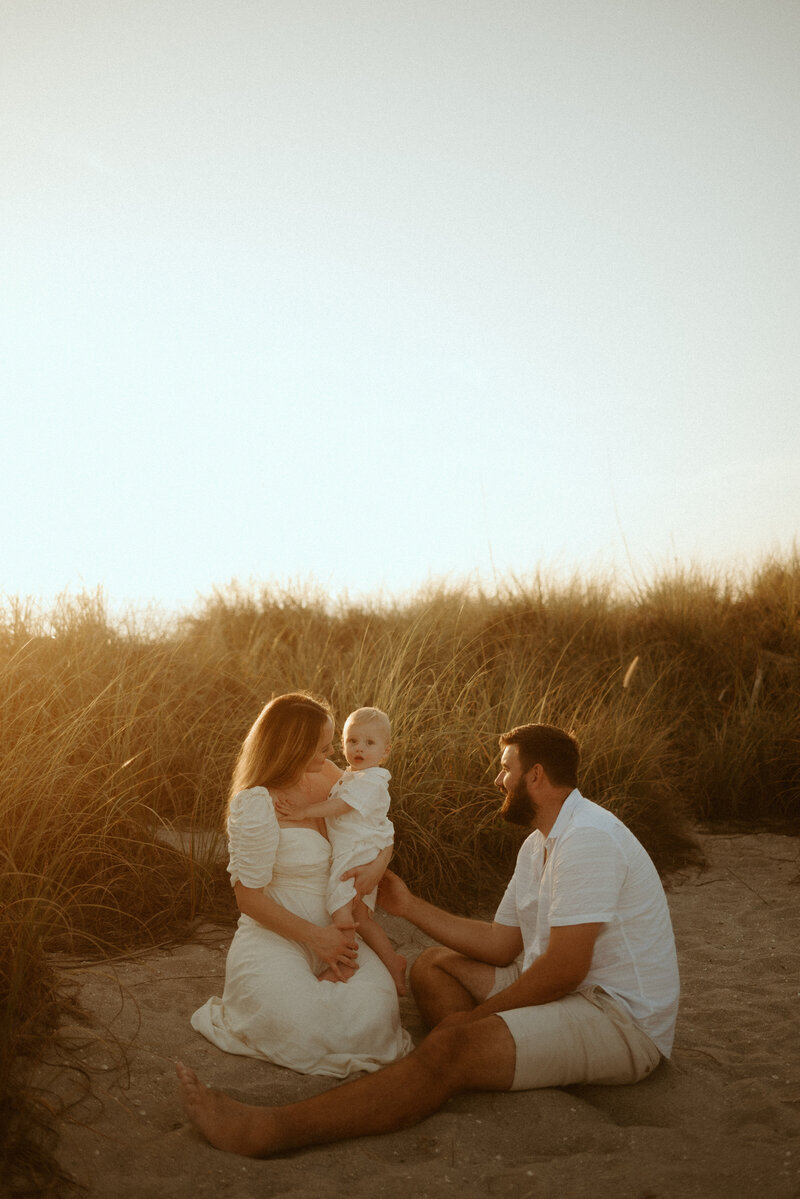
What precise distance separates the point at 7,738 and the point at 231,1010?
2349 millimetres

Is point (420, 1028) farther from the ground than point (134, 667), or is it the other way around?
point (134, 667)

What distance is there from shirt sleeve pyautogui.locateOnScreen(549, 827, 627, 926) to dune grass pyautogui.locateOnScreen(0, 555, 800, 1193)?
5.84 feet

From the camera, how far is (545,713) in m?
7.20

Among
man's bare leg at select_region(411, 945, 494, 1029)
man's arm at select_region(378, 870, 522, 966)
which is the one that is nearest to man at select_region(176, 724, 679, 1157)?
→ man's arm at select_region(378, 870, 522, 966)

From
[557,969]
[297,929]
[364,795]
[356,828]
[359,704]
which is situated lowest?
[557,969]

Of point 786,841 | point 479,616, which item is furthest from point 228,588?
point 786,841

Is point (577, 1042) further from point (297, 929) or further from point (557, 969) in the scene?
point (297, 929)

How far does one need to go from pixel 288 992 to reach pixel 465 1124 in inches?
30.1

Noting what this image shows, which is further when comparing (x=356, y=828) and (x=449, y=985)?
(x=449, y=985)

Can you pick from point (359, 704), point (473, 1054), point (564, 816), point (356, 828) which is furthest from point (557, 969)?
point (359, 704)

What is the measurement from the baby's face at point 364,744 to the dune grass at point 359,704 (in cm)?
129

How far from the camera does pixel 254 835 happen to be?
3443 mm

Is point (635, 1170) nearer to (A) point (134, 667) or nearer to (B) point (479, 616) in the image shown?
(A) point (134, 667)

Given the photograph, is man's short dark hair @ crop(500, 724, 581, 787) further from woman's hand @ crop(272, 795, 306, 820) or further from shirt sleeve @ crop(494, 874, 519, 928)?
woman's hand @ crop(272, 795, 306, 820)
